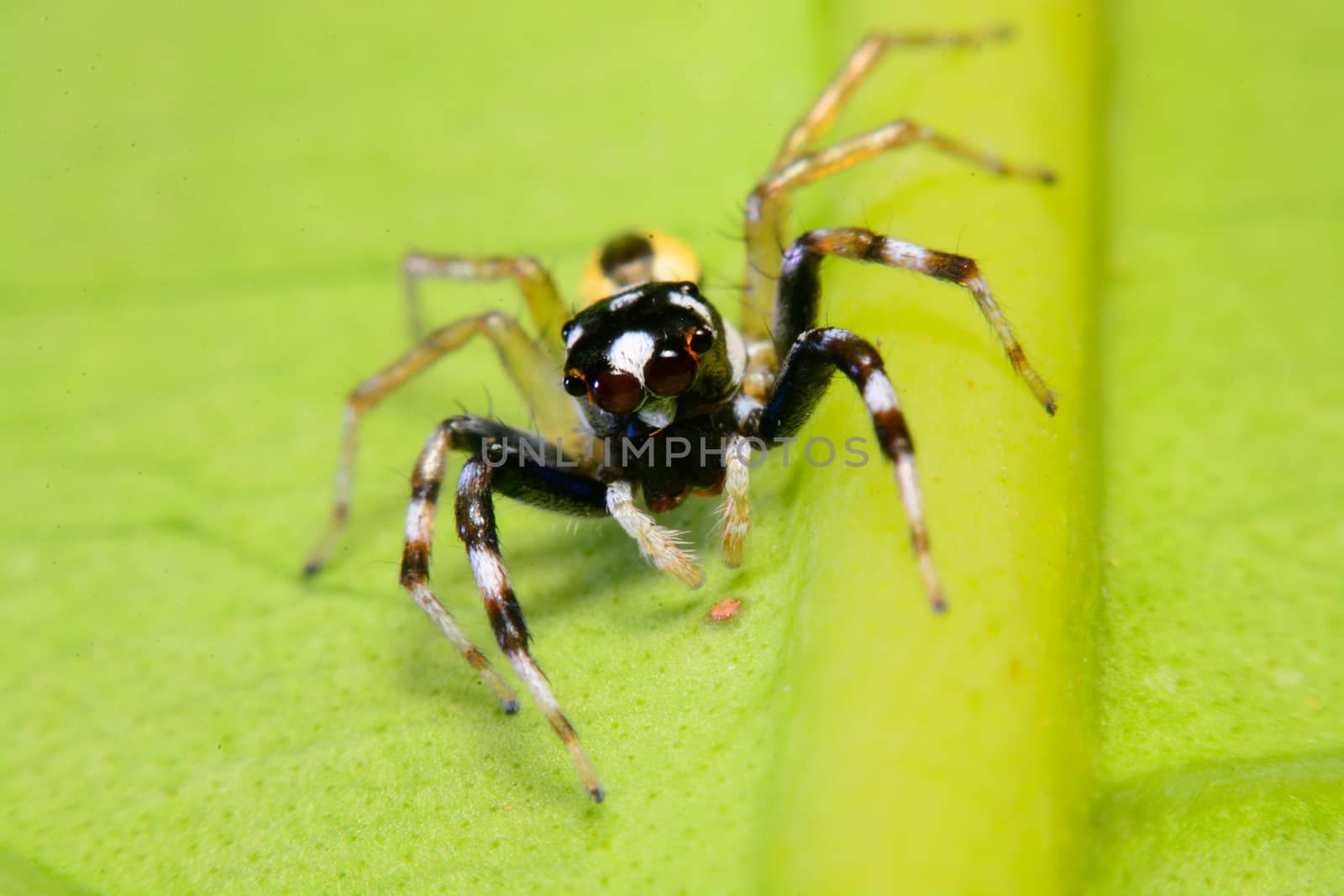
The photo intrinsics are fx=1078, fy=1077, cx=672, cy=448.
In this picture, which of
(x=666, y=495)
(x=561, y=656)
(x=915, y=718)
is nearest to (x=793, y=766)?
(x=915, y=718)

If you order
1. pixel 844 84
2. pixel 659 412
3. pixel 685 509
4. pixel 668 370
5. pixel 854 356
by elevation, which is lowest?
pixel 685 509

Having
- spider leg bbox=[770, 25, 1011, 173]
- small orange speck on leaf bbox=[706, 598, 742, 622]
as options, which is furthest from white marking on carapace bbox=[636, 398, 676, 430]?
spider leg bbox=[770, 25, 1011, 173]

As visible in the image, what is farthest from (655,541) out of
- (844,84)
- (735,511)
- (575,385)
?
(844,84)

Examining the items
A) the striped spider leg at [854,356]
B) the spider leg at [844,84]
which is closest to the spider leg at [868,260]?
the striped spider leg at [854,356]

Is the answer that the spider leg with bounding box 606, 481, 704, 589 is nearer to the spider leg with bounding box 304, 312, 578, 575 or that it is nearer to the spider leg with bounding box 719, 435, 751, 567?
the spider leg with bounding box 719, 435, 751, 567

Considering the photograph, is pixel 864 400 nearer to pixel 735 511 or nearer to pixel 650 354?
pixel 735 511

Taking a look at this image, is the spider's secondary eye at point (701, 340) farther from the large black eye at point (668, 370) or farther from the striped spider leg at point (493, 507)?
the striped spider leg at point (493, 507)

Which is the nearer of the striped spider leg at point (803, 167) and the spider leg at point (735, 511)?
the spider leg at point (735, 511)

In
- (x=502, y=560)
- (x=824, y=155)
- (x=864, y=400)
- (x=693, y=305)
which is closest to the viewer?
(x=864, y=400)
